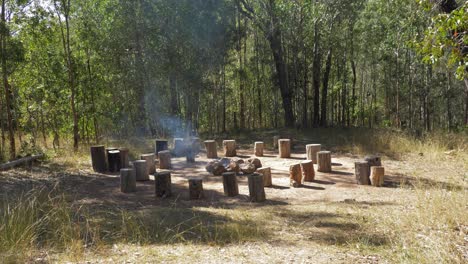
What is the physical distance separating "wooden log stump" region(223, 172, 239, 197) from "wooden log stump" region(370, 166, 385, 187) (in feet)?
8.00

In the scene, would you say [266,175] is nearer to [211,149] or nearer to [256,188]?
[256,188]

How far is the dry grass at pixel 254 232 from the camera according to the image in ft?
11.3

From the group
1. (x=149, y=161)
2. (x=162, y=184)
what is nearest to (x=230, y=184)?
(x=162, y=184)

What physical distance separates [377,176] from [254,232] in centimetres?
339

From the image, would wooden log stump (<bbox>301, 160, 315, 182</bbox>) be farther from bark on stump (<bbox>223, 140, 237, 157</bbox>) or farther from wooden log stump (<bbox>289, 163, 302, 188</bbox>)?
bark on stump (<bbox>223, 140, 237, 157</bbox>)

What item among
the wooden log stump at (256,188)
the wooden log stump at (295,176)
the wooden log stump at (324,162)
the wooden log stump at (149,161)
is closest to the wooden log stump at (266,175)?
the wooden log stump at (295,176)

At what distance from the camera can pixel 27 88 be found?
1273 centimetres

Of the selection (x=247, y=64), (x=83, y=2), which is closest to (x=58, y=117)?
(x=83, y=2)

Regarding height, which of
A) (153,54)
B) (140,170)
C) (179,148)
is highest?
(153,54)

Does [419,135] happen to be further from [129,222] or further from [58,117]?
[58,117]

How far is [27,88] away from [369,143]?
1094 centimetres

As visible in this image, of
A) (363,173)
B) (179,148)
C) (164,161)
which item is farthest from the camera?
(179,148)

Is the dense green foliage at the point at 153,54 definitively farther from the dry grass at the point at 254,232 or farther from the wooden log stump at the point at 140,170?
the dry grass at the point at 254,232

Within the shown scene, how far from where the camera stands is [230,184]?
6215 millimetres
